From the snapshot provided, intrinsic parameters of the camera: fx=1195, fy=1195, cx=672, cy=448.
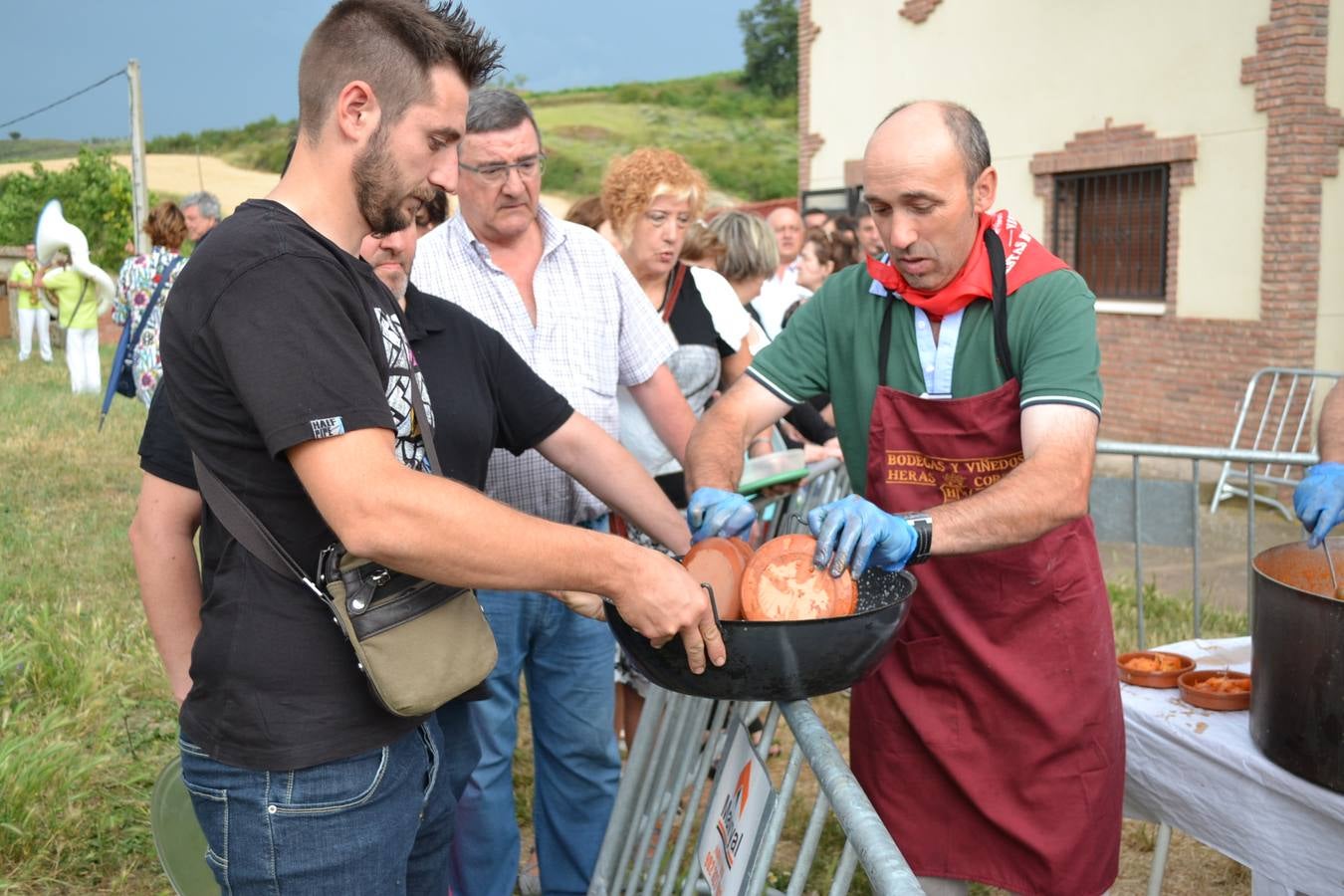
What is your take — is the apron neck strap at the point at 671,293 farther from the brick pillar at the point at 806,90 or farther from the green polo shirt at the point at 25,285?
the green polo shirt at the point at 25,285

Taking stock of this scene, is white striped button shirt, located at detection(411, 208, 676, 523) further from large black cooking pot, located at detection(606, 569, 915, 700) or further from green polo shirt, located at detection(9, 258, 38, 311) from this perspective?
green polo shirt, located at detection(9, 258, 38, 311)

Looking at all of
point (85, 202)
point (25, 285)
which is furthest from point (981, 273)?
point (85, 202)

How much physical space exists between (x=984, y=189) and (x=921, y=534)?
0.79m

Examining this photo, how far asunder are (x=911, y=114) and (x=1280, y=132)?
9.80 metres

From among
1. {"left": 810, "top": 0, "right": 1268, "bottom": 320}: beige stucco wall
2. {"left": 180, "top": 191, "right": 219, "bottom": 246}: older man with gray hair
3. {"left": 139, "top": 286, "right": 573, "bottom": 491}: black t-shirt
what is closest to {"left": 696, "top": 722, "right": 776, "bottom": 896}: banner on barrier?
{"left": 139, "top": 286, "right": 573, "bottom": 491}: black t-shirt

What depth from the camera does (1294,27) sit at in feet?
33.9

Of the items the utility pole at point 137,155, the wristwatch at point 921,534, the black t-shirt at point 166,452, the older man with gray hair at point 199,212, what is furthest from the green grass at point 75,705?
the utility pole at point 137,155

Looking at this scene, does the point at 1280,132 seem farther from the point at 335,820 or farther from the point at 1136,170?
the point at 335,820

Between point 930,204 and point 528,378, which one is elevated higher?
point 930,204

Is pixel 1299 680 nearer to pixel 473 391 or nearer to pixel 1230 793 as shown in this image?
pixel 1230 793

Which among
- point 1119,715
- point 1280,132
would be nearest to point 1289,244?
point 1280,132

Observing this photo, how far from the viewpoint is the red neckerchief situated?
2.41 metres

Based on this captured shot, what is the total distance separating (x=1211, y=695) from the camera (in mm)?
2529

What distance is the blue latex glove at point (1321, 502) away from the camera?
232cm
